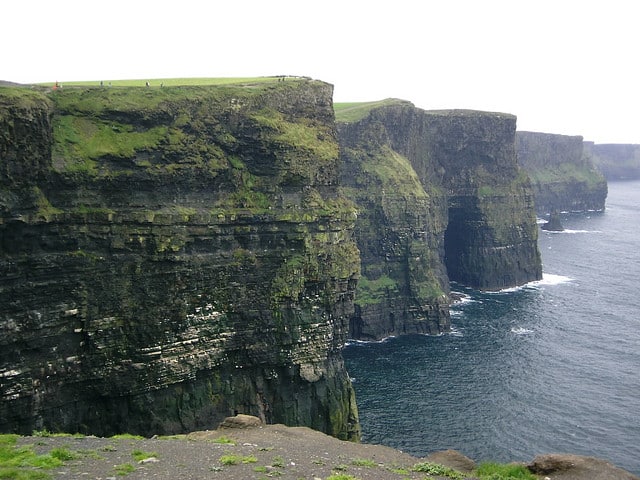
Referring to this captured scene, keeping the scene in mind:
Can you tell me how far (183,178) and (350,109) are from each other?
69633 millimetres

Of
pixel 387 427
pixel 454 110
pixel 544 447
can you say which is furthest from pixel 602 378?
pixel 454 110

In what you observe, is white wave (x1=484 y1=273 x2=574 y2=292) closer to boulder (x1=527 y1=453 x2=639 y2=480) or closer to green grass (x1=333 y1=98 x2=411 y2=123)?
green grass (x1=333 y1=98 x2=411 y2=123)

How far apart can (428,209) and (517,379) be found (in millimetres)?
44786

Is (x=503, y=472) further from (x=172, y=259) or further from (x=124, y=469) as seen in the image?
(x=172, y=259)

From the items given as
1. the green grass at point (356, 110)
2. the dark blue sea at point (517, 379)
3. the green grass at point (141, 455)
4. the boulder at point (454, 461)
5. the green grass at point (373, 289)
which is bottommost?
the dark blue sea at point (517, 379)

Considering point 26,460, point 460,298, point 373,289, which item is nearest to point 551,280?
point 460,298

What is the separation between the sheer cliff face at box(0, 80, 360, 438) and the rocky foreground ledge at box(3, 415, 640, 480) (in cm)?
1425

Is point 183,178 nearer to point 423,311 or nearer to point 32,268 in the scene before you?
point 32,268

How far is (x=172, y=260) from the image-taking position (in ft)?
169

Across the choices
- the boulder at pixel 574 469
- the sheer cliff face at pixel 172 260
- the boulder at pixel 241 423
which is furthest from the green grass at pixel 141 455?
the boulder at pixel 574 469

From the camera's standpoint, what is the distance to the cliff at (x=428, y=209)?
4188 inches

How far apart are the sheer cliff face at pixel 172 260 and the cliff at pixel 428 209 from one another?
43388 millimetres

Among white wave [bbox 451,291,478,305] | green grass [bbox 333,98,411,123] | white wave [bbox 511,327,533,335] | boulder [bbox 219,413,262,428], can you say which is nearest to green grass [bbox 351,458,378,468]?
boulder [bbox 219,413,262,428]

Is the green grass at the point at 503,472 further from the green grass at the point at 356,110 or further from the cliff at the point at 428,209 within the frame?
the green grass at the point at 356,110
